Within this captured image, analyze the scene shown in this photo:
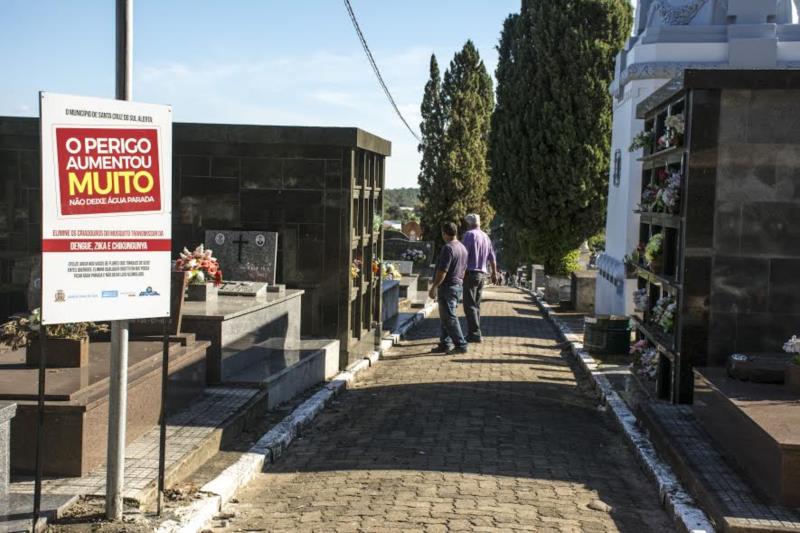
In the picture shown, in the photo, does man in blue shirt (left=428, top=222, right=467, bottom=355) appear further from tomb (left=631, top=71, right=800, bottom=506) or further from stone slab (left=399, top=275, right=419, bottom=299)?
stone slab (left=399, top=275, right=419, bottom=299)

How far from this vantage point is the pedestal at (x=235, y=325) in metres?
8.59

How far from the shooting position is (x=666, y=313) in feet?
28.8

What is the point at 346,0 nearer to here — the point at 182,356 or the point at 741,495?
the point at 182,356

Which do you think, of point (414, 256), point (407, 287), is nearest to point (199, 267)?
point (407, 287)

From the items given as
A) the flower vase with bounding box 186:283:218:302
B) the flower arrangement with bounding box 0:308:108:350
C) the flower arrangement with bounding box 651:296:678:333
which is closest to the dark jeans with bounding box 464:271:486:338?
the flower arrangement with bounding box 651:296:678:333

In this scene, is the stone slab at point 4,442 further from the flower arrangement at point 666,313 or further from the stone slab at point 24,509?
the flower arrangement at point 666,313

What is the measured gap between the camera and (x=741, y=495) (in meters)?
5.71

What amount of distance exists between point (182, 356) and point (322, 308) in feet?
12.6

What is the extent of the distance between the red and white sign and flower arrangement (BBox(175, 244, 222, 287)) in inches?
160

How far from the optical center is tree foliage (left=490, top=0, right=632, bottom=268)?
24438 mm

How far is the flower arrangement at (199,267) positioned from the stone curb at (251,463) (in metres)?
1.57

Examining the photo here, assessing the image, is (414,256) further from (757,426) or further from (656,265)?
(757,426)

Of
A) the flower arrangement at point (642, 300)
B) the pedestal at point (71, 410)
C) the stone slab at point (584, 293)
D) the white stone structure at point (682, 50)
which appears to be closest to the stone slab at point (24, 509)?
the pedestal at point (71, 410)

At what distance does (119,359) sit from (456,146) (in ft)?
114
